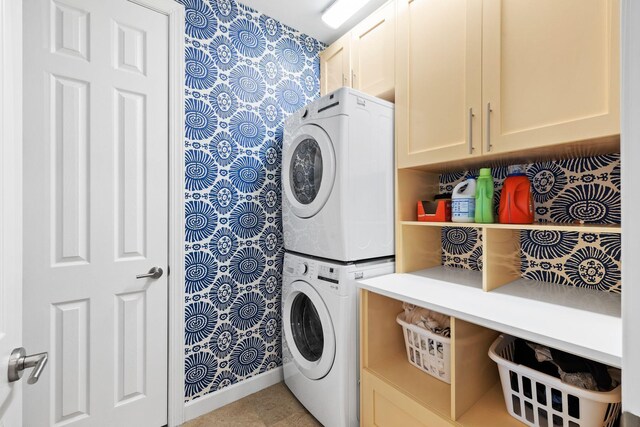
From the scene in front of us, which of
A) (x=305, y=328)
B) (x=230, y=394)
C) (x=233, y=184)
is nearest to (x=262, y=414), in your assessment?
(x=230, y=394)

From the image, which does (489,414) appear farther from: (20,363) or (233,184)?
(233,184)

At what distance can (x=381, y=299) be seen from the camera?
5.12 feet

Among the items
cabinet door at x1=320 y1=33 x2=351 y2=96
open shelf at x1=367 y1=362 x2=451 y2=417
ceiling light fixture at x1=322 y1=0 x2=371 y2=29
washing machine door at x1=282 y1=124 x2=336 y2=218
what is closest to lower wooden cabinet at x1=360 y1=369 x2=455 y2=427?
open shelf at x1=367 y1=362 x2=451 y2=417

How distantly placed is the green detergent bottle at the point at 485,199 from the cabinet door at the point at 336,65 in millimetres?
1080

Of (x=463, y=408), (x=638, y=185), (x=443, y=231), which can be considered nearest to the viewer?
(x=638, y=185)

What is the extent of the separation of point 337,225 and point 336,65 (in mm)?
1294

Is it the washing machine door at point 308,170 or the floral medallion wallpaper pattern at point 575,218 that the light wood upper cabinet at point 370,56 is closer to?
the washing machine door at point 308,170

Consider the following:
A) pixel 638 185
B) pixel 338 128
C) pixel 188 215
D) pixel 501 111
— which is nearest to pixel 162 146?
pixel 188 215

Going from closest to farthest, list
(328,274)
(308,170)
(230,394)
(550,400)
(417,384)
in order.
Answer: (550,400), (417,384), (328,274), (308,170), (230,394)

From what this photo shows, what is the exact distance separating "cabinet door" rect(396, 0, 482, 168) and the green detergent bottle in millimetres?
161

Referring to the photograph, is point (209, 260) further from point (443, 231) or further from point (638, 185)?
point (638, 185)

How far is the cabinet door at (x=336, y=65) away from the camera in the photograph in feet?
6.57

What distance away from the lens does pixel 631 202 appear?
0.40 metres

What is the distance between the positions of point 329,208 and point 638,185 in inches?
48.6
